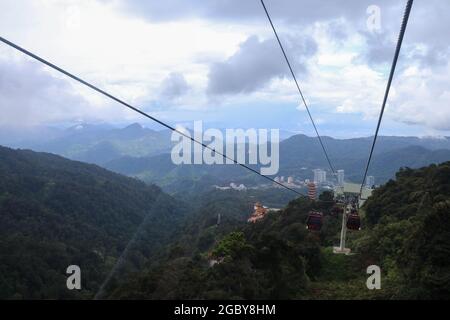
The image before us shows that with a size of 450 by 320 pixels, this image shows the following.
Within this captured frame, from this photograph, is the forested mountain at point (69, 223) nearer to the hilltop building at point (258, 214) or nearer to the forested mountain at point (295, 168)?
the hilltop building at point (258, 214)

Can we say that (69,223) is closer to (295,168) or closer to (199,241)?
(199,241)

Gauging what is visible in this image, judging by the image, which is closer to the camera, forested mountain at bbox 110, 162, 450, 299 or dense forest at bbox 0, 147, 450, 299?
forested mountain at bbox 110, 162, 450, 299

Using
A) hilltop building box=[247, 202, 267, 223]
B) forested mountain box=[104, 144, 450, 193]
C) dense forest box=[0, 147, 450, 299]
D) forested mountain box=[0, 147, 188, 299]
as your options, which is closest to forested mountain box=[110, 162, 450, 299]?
dense forest box=[0, 147, 450, 299]

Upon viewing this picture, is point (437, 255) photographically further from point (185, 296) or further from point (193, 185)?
point (193, 185)

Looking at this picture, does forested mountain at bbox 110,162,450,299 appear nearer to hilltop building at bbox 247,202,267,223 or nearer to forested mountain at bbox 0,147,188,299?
forested mountain at bbox 0,147,188,299

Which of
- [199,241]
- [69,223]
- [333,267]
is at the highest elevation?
[333,267]

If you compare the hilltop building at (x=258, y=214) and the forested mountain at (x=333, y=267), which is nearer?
the forested mountain at (x=333, y=267)

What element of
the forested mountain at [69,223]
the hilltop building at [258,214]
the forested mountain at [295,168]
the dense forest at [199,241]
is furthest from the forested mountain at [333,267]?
the forested mountain at [295,168]

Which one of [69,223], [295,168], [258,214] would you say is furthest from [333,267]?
[295,168]
